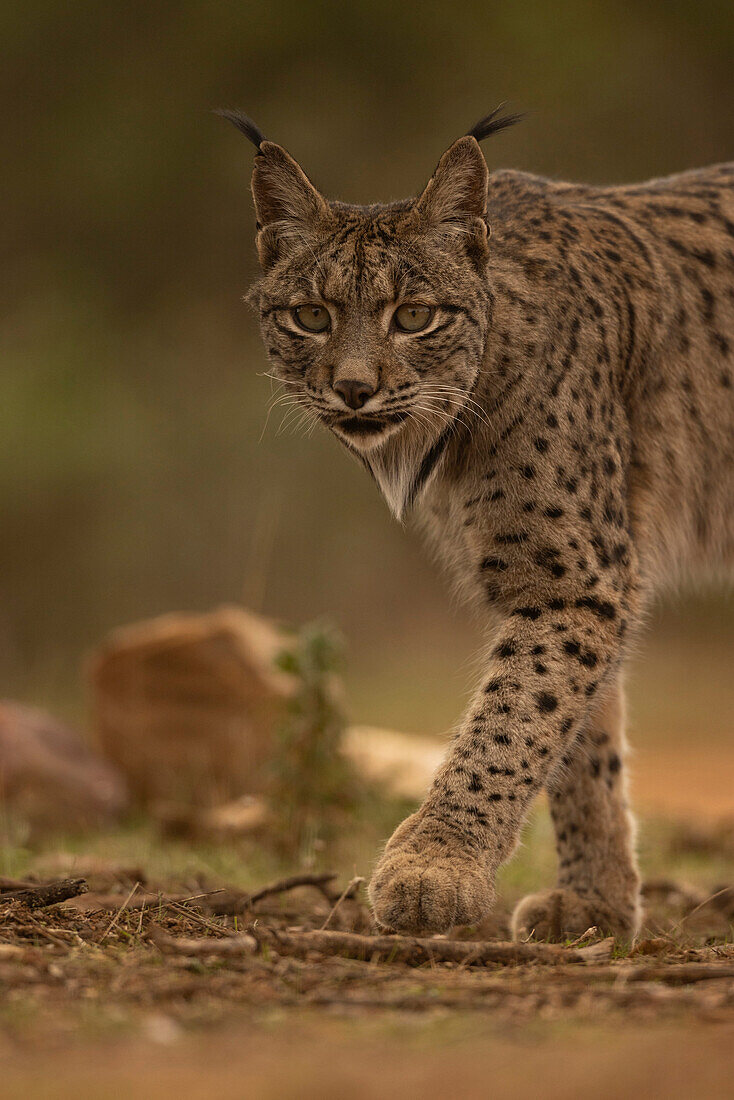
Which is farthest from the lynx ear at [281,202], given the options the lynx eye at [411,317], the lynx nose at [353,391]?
the lynx nose at [353,391]

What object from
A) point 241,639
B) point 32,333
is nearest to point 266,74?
point 32,333

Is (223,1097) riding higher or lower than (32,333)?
lower

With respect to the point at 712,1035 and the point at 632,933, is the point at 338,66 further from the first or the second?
the point at 712,1035

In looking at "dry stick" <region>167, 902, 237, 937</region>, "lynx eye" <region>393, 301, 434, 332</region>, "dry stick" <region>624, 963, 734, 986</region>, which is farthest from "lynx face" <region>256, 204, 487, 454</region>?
"dry stick" <region>624, 963, 734, 986</region>

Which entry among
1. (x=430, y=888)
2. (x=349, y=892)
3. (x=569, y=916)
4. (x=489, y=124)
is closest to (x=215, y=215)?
(x=489, y=124)

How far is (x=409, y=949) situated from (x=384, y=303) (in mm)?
1902

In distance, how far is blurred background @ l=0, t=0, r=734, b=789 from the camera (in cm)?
1617

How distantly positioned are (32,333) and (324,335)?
13.8m

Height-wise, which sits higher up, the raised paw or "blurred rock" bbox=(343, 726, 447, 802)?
"blurred rock" bbox=(343, 726, 447, 802)

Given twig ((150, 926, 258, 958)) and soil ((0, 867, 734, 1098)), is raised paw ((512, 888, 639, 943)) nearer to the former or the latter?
soil ((0, 867, 734, 1098))

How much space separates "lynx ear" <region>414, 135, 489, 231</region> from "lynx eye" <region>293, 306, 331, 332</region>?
423 mm

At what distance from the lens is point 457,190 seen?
13.1 ft

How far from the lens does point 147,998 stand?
2.30 m

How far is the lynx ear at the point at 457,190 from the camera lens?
3957mm
